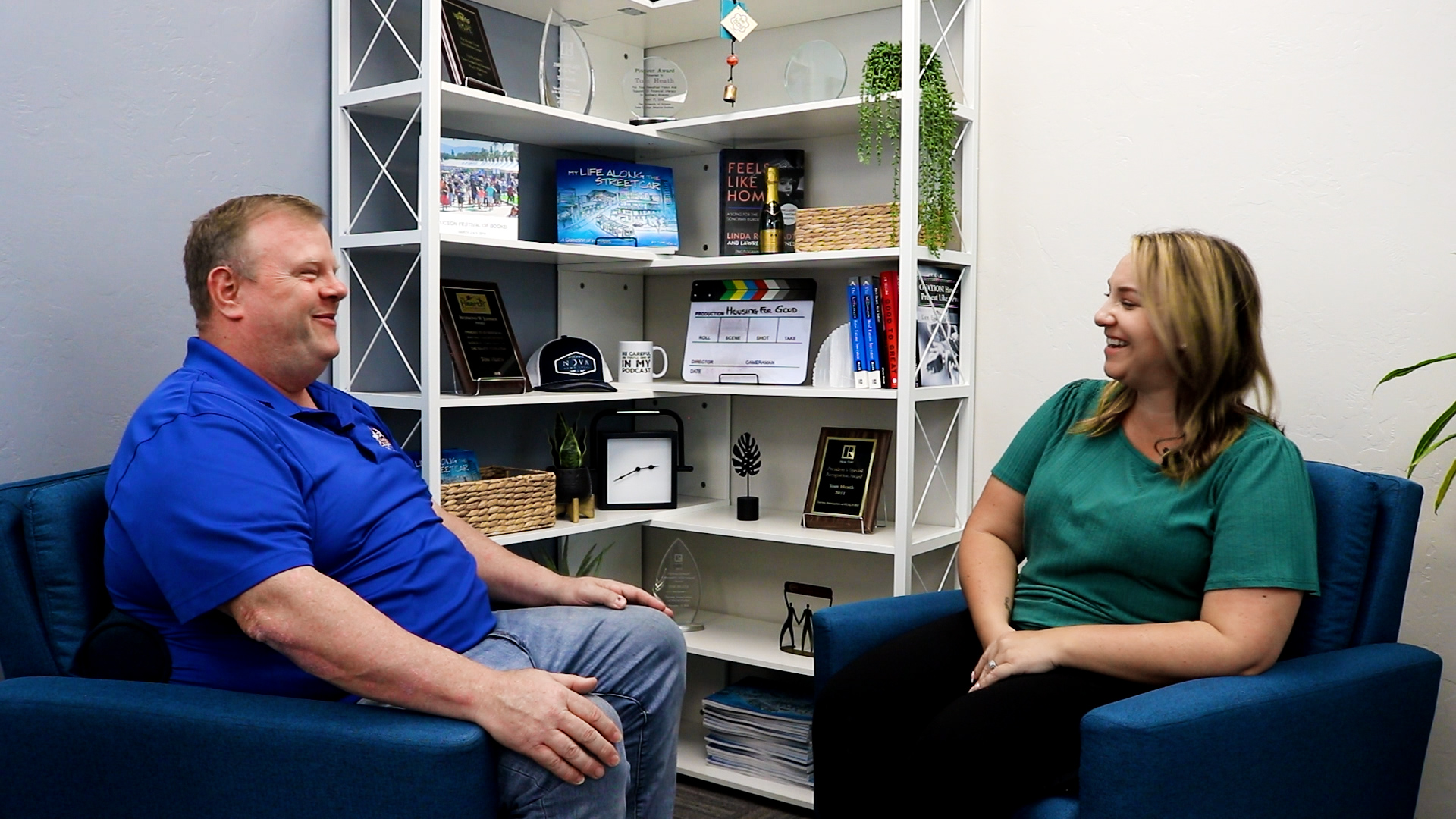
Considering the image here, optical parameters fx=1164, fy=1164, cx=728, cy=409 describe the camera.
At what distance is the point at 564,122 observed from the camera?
108 inches

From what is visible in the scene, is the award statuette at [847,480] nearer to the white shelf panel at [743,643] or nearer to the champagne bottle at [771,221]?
the white shelf panel at [743,643]

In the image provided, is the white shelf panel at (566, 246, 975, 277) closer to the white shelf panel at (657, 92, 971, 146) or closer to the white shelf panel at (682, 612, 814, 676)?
the white shelf panel at (657, 92, 971, 146)

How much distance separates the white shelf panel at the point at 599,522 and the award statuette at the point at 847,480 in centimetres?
42

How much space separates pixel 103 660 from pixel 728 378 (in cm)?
169

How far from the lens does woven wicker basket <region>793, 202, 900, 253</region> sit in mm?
2654

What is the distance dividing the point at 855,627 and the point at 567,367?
1.17 metres

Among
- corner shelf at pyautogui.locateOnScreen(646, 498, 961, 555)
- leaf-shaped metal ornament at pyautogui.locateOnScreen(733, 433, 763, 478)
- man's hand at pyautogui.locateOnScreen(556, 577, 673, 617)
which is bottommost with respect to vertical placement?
man's hand at pyautogui.locateOnScreen(556, 577, 673, 617)

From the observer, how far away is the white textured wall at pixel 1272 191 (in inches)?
88.2

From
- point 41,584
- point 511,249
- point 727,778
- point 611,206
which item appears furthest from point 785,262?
point 41,584

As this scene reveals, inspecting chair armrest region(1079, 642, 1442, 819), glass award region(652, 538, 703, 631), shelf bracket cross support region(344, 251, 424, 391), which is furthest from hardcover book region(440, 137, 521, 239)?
chair armrest region(1079, 642, 1442, 819)

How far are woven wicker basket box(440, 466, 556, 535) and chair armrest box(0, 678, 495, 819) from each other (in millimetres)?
1024

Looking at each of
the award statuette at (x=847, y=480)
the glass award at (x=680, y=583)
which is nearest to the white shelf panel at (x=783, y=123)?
the award statuette at (x=847, y=480)

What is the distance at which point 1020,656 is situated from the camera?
5.91 feet

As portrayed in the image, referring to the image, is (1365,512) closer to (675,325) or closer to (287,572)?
(287,572)
